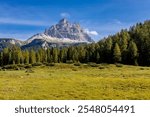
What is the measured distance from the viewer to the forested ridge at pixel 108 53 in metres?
146

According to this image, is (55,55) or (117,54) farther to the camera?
(55,55)

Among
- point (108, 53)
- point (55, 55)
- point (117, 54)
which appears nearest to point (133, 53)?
point (117, 54)

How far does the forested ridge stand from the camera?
479ft

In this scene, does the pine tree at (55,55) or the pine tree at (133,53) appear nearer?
the pine tree at (133,53)

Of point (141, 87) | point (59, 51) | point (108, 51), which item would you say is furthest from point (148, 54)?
point (141, 87)

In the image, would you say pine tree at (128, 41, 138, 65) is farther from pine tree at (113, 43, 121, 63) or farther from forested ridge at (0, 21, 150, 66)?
pine tree at (113, 43, 121, 63)

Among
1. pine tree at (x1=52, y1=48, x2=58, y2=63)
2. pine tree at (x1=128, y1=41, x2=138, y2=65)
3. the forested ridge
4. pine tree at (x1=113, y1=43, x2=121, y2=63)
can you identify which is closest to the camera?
pine tree at (x1=128, y1=41, x2=138, y2=65)

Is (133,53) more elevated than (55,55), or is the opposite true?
(133,53)

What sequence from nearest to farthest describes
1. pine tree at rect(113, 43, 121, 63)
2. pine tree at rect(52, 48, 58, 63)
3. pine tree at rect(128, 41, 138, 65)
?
pine tree at rect(128, 41, 138, 65) → pine tree at rect(113, 43, 121, 63) → pine tree at rect(52, 48, 58, 63)

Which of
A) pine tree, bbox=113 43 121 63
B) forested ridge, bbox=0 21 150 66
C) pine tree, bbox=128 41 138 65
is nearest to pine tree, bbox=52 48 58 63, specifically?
forested ridge, bbox=0 21 150 66

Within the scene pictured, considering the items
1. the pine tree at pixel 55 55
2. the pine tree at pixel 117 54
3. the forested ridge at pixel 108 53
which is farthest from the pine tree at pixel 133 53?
the pine tree at pixel 55 55

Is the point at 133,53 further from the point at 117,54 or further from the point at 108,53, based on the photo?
the point at 108,53

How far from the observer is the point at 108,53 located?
156 m

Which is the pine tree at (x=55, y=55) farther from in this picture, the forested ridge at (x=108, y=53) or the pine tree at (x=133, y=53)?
the pine tree at (x=133, y=53)
